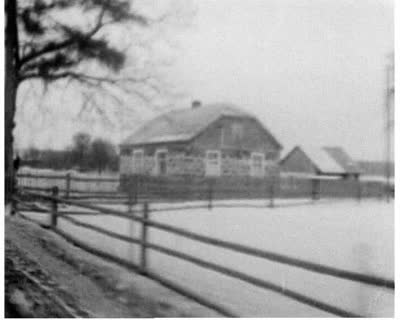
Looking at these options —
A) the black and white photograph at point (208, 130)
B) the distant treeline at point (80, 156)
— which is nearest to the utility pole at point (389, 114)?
the black and white photograph at point (208, 130)

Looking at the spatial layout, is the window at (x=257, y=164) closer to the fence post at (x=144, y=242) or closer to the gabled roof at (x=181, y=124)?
the gabled roof at (x=181, y=124)

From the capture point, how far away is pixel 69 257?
10.5 ft

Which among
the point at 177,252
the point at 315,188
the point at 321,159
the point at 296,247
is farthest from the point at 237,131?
the point at 296,247

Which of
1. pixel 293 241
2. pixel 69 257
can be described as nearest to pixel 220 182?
pixel 293 241

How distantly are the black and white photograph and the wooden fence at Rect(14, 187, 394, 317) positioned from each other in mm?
29

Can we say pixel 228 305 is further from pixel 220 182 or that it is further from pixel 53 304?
pixel 53 304

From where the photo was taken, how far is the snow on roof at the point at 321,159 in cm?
296

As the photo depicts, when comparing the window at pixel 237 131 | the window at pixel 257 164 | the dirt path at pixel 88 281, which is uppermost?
the window at pixel 237 131

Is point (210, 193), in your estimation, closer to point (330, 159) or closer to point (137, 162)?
point (137, 162)

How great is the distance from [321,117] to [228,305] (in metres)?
1.35

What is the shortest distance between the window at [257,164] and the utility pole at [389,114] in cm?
87

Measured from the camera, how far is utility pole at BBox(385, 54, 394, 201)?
3.12 m

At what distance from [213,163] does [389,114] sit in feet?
4.08

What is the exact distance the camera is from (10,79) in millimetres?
3031
